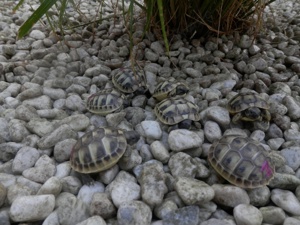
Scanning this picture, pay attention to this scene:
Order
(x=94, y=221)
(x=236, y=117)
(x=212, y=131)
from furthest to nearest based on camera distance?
(x=236, y=117)
(x=212, y=131)
(x=94, y=221)

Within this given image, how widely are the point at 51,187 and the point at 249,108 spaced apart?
1.00 m

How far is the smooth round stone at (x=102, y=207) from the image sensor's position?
111cm

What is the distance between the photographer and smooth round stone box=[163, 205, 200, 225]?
3.54ft

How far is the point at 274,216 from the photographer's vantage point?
110cm

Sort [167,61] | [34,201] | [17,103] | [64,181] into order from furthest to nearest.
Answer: [167,61]
[17,103]
[64,181]
[34,201]

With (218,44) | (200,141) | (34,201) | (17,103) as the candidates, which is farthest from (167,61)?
(34,201)

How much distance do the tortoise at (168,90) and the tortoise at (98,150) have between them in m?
0.43

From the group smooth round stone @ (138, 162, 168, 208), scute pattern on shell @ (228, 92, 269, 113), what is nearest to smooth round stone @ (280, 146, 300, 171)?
scute pattern on shell @ (228, 92, 269, 113)

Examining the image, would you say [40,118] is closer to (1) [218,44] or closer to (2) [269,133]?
(2) [269,133]

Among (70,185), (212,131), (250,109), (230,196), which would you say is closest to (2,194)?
(70,185)

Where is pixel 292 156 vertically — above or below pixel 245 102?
below

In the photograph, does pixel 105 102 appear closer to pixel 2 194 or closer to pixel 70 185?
pixel 70 185

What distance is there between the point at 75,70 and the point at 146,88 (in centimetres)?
50

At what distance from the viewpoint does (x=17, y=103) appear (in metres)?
1.69
